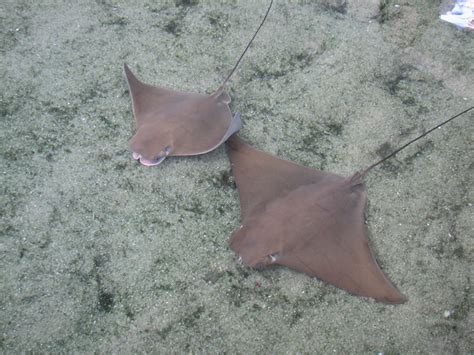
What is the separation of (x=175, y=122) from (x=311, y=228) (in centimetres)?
162

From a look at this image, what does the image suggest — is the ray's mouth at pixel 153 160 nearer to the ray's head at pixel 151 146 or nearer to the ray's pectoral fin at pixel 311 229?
the ray's head at pixel 151 146

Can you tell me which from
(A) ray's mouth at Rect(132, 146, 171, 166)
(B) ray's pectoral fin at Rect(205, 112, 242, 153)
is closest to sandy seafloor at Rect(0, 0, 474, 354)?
(A) ray's mouth at Rect(132, 146, 171, 166)

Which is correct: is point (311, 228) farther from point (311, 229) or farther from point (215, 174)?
point (215, 174)

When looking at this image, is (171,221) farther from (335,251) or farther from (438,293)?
(438,293)

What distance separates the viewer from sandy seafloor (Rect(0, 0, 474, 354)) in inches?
118

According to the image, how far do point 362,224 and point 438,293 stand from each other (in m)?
0.81

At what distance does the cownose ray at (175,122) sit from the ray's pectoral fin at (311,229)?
1.80 feet

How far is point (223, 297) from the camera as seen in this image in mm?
3102

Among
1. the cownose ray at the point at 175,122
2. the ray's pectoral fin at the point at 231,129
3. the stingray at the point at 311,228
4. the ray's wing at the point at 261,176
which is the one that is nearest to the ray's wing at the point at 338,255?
the stingray at the point at 311,228

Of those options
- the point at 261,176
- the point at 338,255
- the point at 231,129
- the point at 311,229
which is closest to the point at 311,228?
the point at 311,229

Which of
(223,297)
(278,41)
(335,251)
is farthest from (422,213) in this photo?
(278,41)

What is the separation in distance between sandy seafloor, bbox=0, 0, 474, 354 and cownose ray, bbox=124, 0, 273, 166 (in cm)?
17

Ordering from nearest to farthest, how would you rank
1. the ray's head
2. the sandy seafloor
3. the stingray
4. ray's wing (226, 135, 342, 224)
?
the sandy seafloor < the stingray < ray's wing (226, 135, 342, 224) < the ray's head

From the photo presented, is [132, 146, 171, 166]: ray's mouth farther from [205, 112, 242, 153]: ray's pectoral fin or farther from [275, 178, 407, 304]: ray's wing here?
[275, 178, 407, 304]: ray's wing
